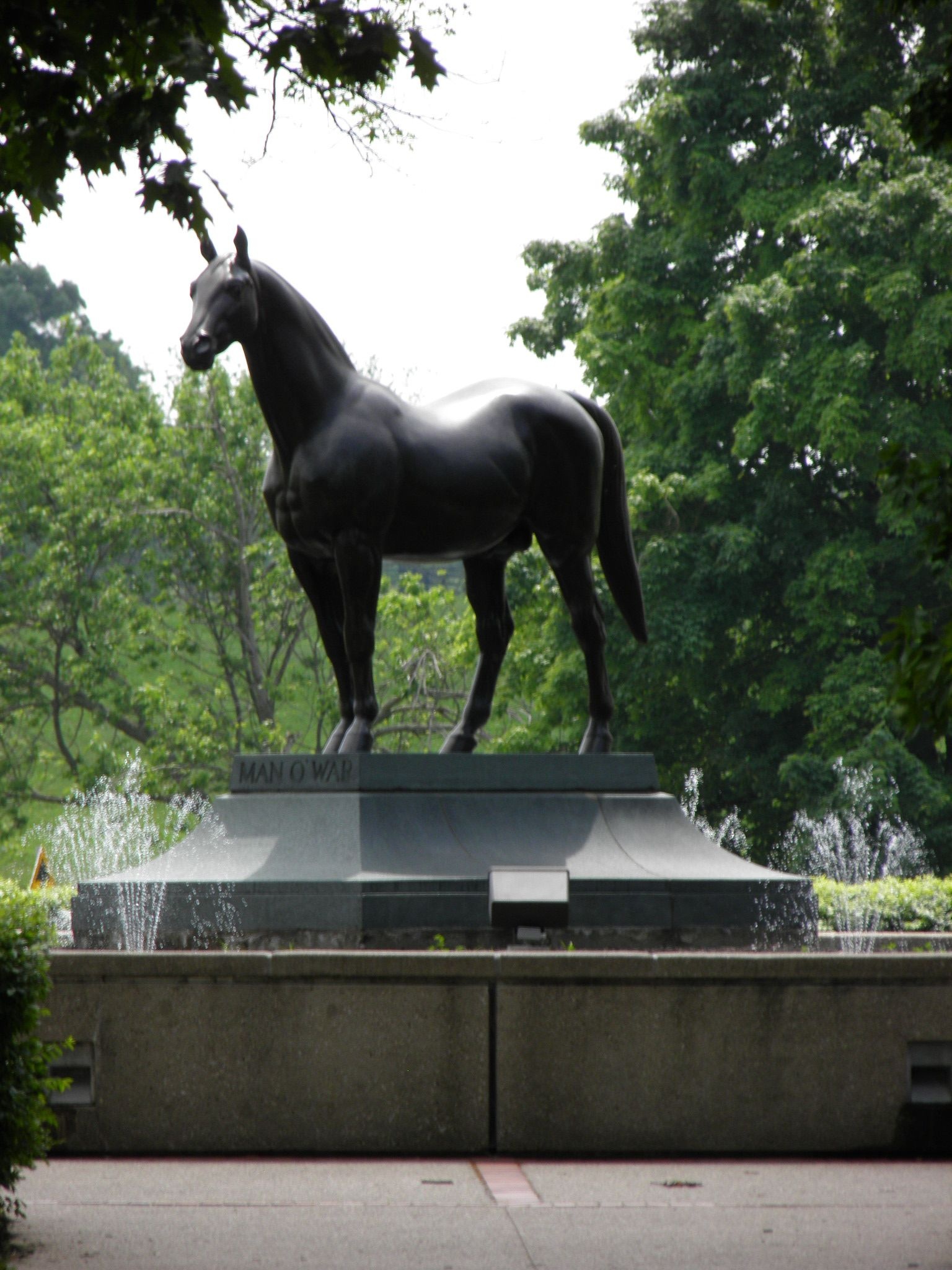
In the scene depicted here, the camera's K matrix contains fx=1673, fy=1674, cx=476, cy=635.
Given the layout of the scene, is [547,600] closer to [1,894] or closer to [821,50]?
[821,50]

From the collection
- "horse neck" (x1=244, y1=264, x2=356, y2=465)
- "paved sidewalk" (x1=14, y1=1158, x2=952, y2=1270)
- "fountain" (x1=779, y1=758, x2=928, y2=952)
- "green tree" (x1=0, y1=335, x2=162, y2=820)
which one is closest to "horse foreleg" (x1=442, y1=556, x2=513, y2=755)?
"horse neck" (x1=244, y1=264, x2=356, y2=465)

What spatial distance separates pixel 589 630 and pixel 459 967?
329 centimetres

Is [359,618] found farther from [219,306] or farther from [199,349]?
[219,306]

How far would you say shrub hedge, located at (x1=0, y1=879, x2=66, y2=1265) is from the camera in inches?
195

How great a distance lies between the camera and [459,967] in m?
6.60

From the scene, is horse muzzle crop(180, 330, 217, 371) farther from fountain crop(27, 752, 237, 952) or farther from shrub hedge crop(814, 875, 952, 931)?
shrub hedge crop(814, 875, 952, 931)

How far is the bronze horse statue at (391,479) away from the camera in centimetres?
846

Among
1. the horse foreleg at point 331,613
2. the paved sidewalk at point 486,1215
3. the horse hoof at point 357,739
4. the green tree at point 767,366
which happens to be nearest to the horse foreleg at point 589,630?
the horse foreleg at point 331,613

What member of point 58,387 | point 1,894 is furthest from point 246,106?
point 58,387

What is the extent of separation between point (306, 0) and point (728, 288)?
66.9 feet

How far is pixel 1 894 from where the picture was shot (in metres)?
5.73

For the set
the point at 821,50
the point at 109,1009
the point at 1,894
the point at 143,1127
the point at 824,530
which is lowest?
the point at 143,1127

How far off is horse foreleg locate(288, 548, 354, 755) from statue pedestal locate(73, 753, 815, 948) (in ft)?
1.67

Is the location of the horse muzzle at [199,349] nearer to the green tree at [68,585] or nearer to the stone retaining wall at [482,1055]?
the stone retaining wall at [482,1055]
